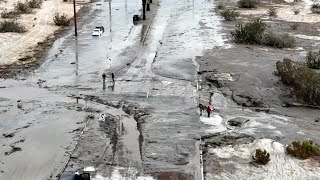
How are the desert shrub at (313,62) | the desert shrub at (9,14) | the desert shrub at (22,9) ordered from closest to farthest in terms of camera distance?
the desert shrub at (313,62) < the desert shrub at (9,14) < the desert shrub at (22,9)

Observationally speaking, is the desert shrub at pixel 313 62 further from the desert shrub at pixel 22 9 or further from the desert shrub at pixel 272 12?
the desert shrub at pixel 22 9

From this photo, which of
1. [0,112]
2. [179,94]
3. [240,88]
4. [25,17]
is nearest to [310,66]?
[240,88]

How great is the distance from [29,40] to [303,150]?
1212 inches

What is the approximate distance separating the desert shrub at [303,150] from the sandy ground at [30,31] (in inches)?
922

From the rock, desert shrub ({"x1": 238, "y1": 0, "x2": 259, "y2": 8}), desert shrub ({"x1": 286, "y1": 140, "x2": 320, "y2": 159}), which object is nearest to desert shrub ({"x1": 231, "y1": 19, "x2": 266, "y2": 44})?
the rock

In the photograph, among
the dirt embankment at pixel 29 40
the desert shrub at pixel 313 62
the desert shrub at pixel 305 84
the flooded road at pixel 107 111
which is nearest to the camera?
the flooded road at pixel 107 111

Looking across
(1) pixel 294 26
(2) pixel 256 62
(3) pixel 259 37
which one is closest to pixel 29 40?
(2) pixel 256 62

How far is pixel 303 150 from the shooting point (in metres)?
22.6

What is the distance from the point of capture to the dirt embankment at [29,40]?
37.5m

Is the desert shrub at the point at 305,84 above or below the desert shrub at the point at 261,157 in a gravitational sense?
above

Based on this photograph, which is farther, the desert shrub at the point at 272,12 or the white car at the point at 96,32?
the desert shrub at the point at 272,12

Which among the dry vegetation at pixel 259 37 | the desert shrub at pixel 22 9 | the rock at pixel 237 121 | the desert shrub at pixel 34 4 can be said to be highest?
the desert shrub at pixel 34 4

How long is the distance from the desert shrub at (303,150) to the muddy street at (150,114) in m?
0.36

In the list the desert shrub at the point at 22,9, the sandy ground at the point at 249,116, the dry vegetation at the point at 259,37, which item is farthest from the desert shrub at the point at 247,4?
the desert shrub at the point at 22,9
